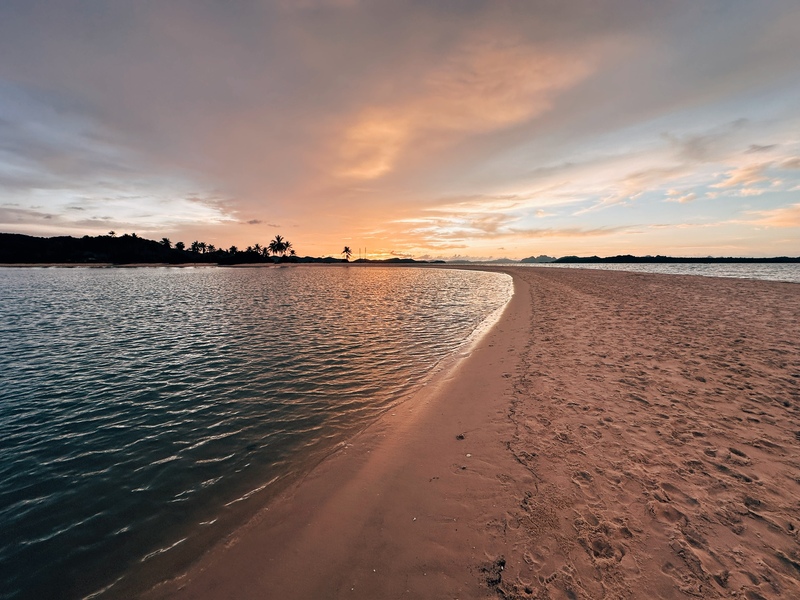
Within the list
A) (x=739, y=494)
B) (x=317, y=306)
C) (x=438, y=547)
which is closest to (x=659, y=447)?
(x=739, y=494)

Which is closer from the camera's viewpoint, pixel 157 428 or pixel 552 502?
pixel 552 502

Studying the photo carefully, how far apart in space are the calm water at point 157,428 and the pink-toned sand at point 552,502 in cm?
110

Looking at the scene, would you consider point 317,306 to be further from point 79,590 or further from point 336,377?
point 79,590

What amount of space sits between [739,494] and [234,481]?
10118 millimetres

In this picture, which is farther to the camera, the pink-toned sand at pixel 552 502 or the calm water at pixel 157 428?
the calm water at pixel 157 428

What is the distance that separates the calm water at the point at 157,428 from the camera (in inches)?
212

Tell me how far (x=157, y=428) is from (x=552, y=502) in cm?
1071

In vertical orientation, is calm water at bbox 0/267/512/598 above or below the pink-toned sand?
below

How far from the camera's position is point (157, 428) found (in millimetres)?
9094

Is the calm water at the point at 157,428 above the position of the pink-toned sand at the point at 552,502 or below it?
below

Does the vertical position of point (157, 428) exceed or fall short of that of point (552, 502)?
it falls short

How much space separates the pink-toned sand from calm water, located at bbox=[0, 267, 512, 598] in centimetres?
110

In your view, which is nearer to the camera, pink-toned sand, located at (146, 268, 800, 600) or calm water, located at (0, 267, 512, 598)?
pink-toned sand, located at (146, 268, 800, 600)

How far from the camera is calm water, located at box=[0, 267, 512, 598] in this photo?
539 centimetres
